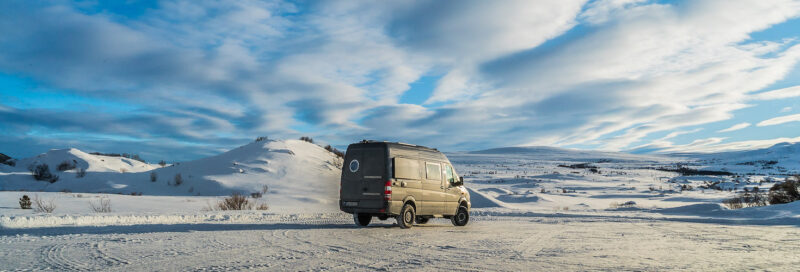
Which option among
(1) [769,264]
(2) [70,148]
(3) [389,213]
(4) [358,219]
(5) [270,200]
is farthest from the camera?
(2) [70,148]

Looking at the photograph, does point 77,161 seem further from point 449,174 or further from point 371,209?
point 449,174

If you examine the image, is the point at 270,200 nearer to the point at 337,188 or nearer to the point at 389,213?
the point at 337,188

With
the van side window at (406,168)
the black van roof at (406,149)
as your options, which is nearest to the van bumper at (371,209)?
the van side window at (406,168)

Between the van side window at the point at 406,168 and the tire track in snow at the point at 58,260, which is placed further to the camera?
the van side window at the point at 406,168

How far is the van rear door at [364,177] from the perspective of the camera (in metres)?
12.8

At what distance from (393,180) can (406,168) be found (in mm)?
684

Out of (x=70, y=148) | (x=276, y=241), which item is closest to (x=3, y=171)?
(x=70, y=148)

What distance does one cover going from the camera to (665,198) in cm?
3058

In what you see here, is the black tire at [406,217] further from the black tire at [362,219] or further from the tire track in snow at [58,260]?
the tire track in snow at [58,260]

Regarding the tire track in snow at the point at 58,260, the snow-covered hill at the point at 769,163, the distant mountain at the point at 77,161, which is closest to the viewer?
the tire track in snow at the point at 58,260

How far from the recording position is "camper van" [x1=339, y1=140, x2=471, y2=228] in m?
12.8

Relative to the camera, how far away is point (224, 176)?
92.6 ft

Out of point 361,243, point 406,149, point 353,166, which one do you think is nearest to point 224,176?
point 353,166

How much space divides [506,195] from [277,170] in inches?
528
